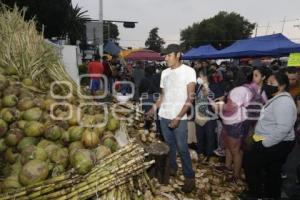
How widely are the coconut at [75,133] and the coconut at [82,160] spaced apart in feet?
1.06

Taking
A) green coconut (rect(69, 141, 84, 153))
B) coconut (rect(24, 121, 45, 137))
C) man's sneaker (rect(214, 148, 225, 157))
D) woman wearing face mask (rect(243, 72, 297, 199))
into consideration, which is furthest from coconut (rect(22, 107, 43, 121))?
man's sneaker (rect(214, 148, 225, 157))

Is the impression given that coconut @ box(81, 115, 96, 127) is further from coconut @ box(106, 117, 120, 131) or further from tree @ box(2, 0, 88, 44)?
tree @ box(2, 0, 88, 44)

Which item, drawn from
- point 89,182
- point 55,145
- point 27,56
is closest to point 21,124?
point 55,145

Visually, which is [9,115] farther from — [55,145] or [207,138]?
[207,138]

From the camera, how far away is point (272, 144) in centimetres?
411

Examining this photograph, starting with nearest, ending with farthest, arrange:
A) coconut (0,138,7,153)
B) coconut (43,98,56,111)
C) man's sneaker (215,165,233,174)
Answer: coconut (0,138,7,153) < coconut (43,98,56,111) < man's sneaker (215,165,233,174)

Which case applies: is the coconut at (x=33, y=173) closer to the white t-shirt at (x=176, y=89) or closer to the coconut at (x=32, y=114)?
the coconut at (x=32, y=114)

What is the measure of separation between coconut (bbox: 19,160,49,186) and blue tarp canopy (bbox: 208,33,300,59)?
8712mm

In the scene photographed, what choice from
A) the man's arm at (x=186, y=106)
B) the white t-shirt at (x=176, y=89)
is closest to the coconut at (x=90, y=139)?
the man's arm at (x=186, y=106)

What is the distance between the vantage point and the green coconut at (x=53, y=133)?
3.44m

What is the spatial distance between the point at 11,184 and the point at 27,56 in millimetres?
2517

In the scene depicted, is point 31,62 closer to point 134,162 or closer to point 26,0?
point 134,162

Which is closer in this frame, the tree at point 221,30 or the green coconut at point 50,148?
the green coconut at point 50,148

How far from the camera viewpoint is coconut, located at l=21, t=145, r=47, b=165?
3064 mm
